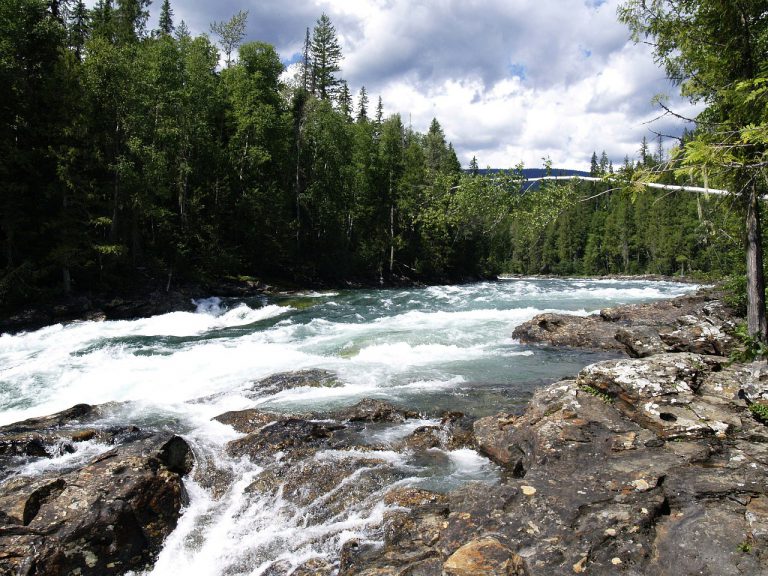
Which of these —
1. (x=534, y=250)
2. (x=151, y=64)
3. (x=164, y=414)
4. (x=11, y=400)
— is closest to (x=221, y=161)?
(x=151, y=64)

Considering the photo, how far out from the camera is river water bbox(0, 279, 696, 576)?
5484 millimetres

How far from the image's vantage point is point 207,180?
102ft

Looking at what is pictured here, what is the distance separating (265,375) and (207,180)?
23.5m

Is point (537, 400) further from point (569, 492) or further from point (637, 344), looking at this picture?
point (637, 344)

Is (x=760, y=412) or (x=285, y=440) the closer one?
(x=760, y=412)

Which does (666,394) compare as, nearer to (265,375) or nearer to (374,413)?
(374,413)

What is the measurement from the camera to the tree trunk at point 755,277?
847 cm

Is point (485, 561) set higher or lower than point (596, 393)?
lower

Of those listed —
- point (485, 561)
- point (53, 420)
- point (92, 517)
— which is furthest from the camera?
point (53, 420)

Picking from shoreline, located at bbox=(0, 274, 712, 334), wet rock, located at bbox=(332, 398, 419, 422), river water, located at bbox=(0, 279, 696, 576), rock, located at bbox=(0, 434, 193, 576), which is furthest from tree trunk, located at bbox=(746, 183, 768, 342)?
shoreline, located at bbox=(0, 274, 712, 334)

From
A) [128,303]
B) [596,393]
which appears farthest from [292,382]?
[128,303]

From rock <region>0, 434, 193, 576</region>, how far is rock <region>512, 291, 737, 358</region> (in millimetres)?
12529

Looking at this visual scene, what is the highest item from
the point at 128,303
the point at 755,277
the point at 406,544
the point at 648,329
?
the point at 755,277

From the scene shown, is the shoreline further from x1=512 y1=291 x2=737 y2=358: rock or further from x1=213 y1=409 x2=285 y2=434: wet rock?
x1=512 y1=291 x2=737 y2=358: rock
